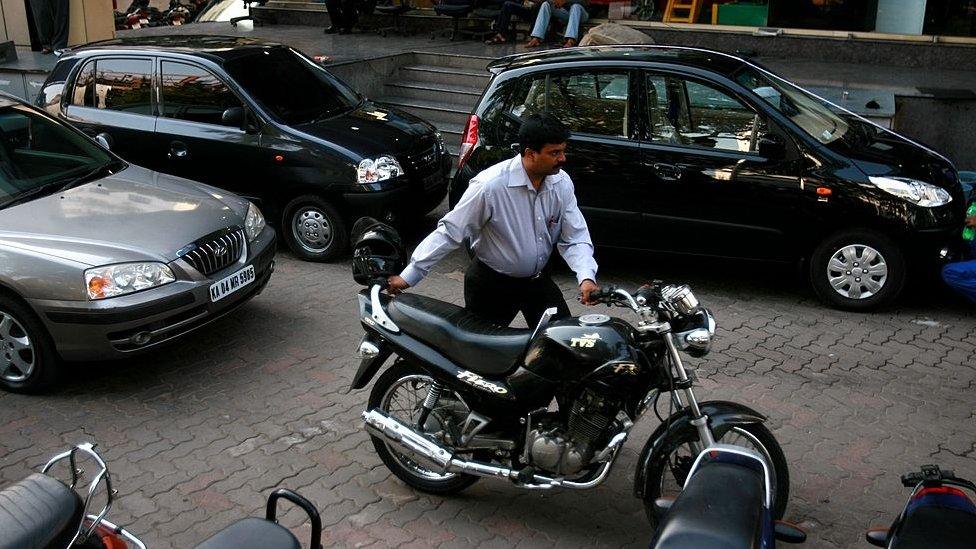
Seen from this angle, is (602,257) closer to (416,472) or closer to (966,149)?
(416,472)

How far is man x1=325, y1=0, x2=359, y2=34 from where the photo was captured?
50.9ft

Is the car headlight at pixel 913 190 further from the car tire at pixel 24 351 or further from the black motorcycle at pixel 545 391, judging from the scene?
the car tire at pixel 24 351

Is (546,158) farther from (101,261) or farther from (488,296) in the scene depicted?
(101,261)

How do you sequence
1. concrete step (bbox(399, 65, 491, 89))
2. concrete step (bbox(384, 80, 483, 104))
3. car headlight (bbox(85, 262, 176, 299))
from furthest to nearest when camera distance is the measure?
concrete step (bbox(399, 65, 491, 89)) → concrete step (bbox(384, 80, 483, 104)) → car headlight (bbox(85, 262, 176, 299))

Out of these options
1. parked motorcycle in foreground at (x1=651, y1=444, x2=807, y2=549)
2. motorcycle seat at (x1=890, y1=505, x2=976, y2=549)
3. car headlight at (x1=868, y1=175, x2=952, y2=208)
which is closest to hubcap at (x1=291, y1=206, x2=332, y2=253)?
car headlight at (x1=868, y1=175, x2=952, y2=208)

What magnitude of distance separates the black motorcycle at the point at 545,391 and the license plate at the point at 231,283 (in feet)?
5.79

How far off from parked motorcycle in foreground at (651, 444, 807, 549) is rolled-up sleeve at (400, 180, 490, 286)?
1.70 metres

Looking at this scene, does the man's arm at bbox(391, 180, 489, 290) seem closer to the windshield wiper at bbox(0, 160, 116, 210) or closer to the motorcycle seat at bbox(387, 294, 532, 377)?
the motorcycle seat at bbox(387, 294, 532, 377)

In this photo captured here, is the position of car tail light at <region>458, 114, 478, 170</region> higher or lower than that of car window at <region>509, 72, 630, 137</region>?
lower

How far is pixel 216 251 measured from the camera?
6.00 metres

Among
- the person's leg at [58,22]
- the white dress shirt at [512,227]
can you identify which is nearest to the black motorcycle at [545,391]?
the white dress shirt at [512,227]

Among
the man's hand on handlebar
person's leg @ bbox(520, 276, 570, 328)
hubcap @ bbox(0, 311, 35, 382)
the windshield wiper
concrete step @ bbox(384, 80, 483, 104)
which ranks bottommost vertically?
hubcap @ bbox(0, 311, 35, 382)

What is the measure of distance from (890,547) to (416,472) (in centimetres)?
232

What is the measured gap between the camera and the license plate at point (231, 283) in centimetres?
587
